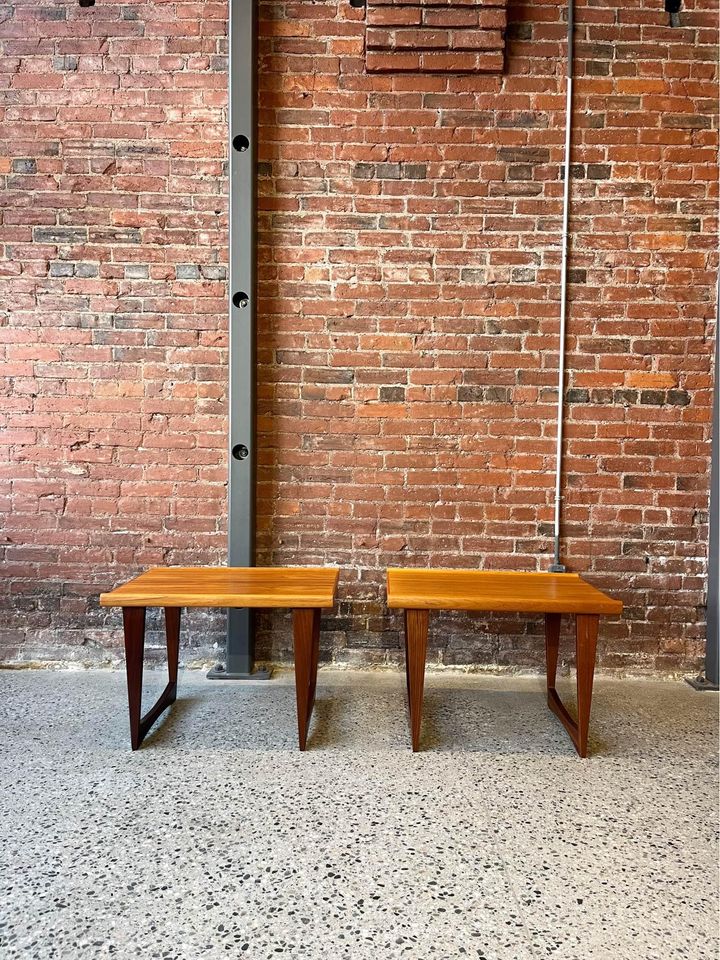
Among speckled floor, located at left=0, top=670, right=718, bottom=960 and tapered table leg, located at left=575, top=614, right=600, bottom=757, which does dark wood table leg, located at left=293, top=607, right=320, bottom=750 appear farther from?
tapered table leg, located at left=575, top=614, right=600, bottom=757

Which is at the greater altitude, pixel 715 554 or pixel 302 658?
pixel 715 554

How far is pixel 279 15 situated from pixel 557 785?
3.50 m

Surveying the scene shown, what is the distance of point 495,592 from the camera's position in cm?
226

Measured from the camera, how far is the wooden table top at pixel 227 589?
2.13 metres

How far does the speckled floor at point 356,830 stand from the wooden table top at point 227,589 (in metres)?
0.57

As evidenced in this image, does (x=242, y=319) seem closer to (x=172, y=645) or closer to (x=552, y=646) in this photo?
(x=172, y=645)

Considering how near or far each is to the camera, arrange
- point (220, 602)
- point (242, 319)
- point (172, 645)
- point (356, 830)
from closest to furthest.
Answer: point (356, 830), point (220, 602), point (172, 645), point (242, 319)

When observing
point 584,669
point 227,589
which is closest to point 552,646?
point 584,669

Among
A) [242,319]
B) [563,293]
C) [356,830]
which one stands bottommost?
[356,830]

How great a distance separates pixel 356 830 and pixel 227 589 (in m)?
0.95

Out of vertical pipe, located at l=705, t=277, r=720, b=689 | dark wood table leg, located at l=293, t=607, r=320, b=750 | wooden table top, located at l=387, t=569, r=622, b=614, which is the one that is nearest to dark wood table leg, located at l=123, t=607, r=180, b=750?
dark wood table leg, located at l=293, t=607, r=320, b=750

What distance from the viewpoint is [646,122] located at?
279 cm

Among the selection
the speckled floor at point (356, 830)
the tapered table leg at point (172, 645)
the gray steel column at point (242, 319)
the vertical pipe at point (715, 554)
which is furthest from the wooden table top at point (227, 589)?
the vertical pipe at point (715, 554)

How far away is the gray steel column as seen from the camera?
8.85ft
